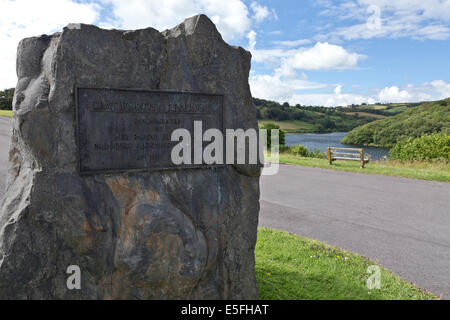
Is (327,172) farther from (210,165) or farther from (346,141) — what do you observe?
(346,141)

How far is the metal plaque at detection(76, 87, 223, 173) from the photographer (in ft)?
9.23

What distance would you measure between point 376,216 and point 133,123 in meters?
6.24

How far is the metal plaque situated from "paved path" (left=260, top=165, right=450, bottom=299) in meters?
3.82

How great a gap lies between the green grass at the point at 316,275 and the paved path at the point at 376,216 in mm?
438

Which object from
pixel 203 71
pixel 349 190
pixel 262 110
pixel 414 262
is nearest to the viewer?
pixel 203 71

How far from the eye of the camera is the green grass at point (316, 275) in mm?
4082

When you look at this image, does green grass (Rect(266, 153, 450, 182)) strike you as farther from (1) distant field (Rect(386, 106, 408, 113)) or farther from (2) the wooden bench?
(1) distant field (Rect(386, 106, 408, 113))

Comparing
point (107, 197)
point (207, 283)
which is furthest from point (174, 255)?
point (107, 197)

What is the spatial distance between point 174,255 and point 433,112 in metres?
62.0

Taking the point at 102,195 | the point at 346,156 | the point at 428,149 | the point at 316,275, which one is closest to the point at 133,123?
the point at 102,195

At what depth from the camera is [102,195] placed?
2820mm

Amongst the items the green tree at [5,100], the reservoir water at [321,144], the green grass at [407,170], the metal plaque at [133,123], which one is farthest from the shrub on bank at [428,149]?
the green tree at [5,100]

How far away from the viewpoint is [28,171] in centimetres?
282

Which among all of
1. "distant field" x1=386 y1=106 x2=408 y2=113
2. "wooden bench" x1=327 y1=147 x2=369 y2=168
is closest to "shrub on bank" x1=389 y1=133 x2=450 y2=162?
"wooden bench" x1=327 y1=147 x2=369 y2=168
